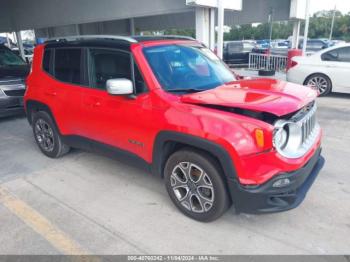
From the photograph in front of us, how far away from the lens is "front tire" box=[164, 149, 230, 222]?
2.78m

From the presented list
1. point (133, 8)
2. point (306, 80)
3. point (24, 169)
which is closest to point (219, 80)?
point (24, 169)

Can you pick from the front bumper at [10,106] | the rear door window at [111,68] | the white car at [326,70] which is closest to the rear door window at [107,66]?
the rear door window at [111,68]

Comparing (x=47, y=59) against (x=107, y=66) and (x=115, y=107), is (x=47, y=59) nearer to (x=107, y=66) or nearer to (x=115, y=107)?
(x=107, y=66)

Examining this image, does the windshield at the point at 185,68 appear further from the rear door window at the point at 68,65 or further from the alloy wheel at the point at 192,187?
the rear door window at the point at 68,65

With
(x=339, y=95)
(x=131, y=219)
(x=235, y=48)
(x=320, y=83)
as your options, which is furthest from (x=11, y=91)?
(x=235, y=48)

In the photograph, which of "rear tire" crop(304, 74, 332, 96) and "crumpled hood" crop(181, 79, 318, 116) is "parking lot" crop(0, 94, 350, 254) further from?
"rear tire" crop(304, 74, 332, 96)

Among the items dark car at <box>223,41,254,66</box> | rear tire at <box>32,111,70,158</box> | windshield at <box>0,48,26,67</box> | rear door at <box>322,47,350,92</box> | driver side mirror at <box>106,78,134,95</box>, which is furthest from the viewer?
dark car at <box>223,41,254,66</box>

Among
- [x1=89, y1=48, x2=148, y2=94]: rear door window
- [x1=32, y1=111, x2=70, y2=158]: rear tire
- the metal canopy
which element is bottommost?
[x1=32, y1=111, x2=70, y2=158]: rear tire

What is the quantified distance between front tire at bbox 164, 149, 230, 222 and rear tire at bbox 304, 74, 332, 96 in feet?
22.4

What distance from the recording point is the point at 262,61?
562 inches

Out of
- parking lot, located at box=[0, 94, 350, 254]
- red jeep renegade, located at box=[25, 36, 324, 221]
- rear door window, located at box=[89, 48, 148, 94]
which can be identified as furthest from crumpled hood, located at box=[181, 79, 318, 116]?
parking lot, located at box=[0, 94, 350, 254]

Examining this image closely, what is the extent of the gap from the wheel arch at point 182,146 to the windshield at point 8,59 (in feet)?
23.1

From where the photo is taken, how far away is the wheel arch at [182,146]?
2.63 meters

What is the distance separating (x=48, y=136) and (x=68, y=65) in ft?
4.17
